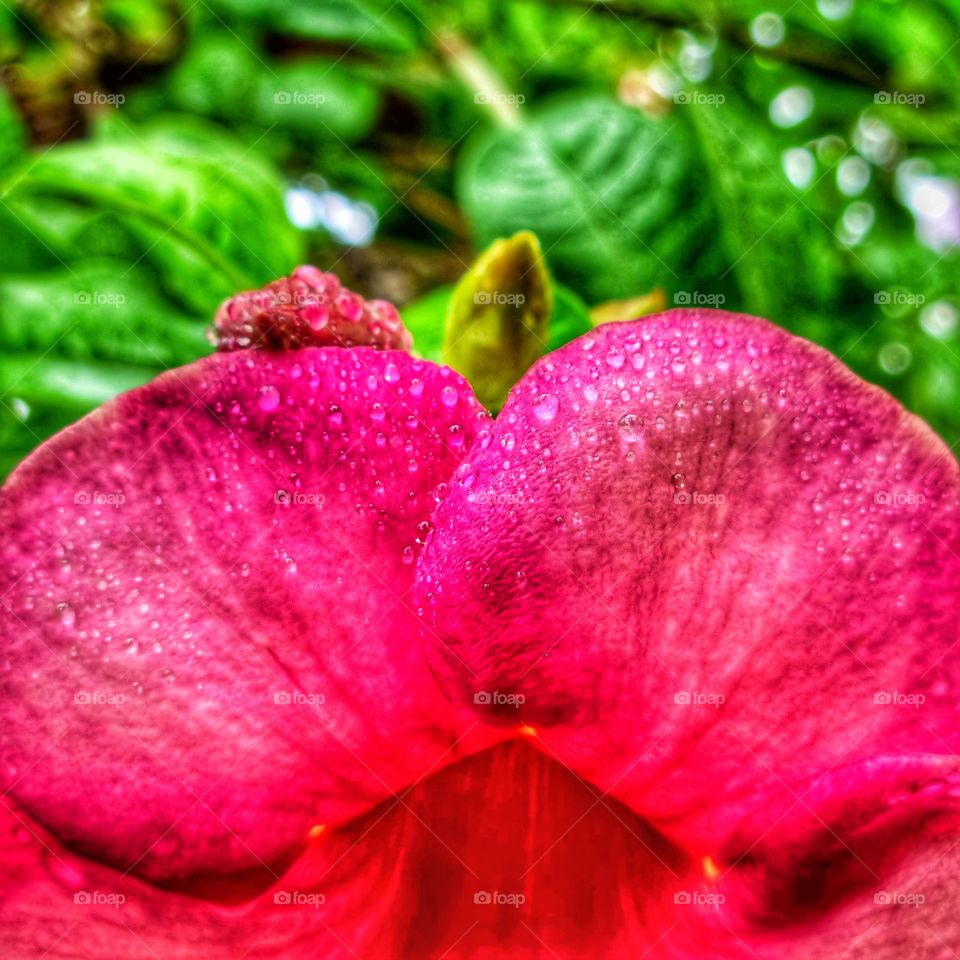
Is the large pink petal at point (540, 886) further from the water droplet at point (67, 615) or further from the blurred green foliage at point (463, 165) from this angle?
the blurred green foliage at point (463, 165)

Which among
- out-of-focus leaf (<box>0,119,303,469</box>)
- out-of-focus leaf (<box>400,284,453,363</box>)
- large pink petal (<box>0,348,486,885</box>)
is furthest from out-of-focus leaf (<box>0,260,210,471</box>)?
large pink petal (<box>0,348,486,885</box>)

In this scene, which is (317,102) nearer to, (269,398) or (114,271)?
(114,271)

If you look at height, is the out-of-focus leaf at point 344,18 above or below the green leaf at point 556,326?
above

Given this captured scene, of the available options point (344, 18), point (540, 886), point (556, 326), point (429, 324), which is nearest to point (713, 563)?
point (540, 886)

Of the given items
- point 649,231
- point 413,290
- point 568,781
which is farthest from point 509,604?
point 413,290

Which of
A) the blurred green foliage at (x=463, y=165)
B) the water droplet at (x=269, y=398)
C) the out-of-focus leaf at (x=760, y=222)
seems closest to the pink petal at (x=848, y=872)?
the water droplet at (x=269, y=398)

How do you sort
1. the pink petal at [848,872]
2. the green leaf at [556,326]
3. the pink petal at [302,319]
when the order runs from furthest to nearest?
the green leaf at [556,326] < the pink petal at [302,319] < the pink petal at [848,872]
